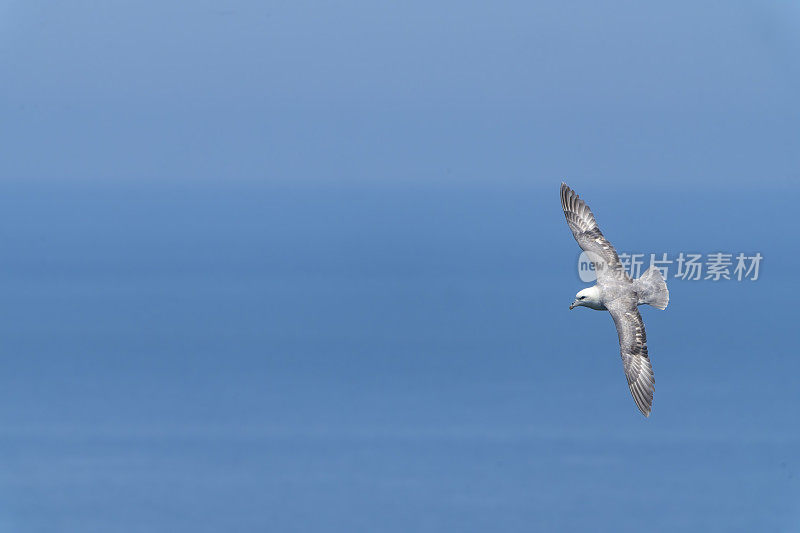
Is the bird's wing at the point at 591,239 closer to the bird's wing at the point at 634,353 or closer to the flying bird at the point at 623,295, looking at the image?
the flying bird at the point at 623,295

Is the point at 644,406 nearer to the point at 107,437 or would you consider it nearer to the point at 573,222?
the point at 573,222

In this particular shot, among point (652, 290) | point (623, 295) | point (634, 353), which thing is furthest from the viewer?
point (652, 290)

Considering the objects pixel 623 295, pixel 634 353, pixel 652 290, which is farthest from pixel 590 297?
pixel 634 353

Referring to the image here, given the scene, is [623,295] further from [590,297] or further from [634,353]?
[634,353]

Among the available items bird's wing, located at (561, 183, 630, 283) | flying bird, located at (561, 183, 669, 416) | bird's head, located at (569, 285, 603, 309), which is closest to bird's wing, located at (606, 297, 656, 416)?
flying bird, located at (561, 183, 669, 416)

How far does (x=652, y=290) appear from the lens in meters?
19.7

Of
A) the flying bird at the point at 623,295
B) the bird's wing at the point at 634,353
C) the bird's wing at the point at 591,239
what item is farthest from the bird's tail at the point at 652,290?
the bird's wing at the point at 634,353

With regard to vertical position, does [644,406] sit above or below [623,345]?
below

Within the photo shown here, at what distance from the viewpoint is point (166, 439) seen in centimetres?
6475

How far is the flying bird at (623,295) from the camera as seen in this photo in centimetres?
1877

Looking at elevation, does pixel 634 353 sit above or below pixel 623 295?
below

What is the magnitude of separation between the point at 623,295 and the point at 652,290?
0.62m

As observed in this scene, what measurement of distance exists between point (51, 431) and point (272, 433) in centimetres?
1460

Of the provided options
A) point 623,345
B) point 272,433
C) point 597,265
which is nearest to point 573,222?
point 597,265
